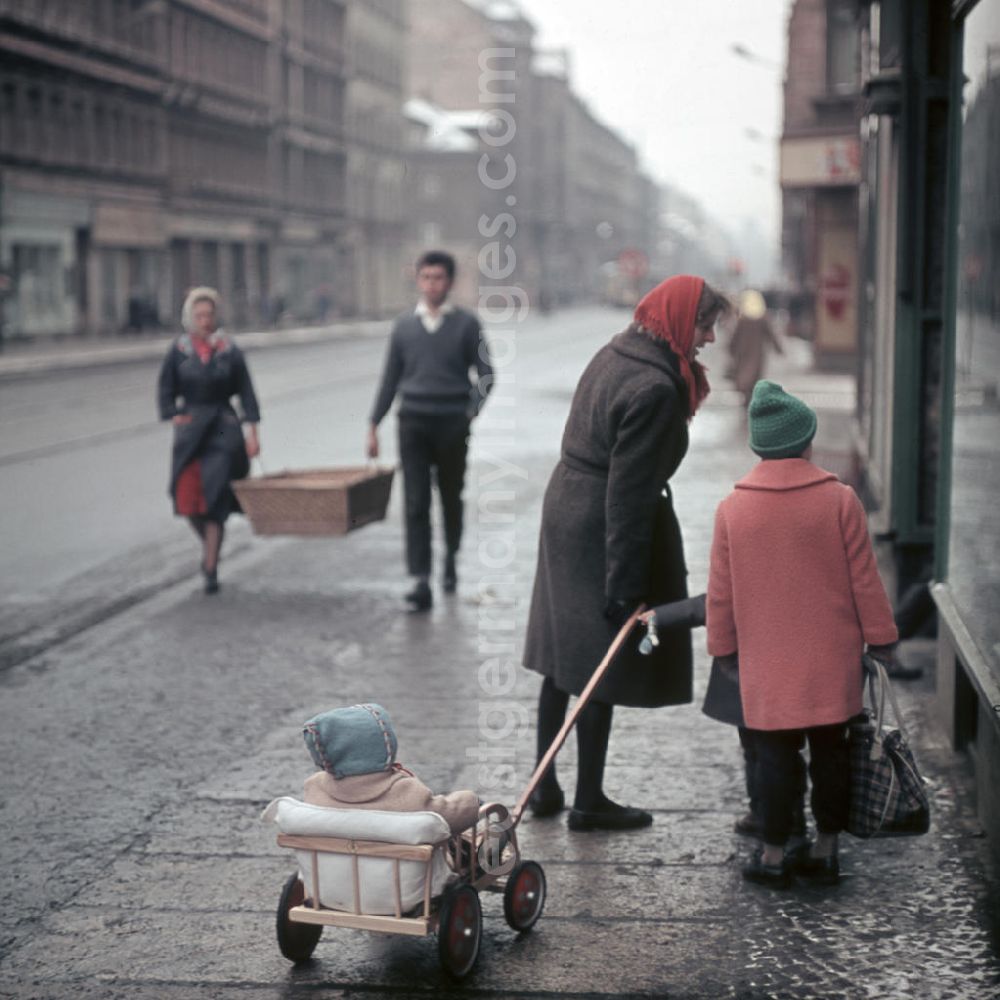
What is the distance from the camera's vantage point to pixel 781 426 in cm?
479

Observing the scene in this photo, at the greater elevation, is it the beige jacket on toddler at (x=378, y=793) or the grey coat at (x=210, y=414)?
the grey coat at (x=210, y=414)

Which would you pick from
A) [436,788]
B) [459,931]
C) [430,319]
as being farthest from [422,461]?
[459,931]

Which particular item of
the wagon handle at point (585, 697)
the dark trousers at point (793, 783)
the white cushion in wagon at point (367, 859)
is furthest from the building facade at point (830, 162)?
the white cushion in wagon at point (367, 859)

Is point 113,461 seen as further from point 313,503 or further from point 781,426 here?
point 781,426

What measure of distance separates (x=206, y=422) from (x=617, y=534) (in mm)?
5355

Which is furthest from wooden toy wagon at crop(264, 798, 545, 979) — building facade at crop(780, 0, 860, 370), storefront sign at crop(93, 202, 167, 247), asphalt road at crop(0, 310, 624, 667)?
storefront sign at crop(93, 202, 167, 247)

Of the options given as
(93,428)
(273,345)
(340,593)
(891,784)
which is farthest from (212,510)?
(273,345)

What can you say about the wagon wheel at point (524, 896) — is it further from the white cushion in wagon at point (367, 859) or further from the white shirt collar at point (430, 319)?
the white shirt collar at point (430, 319)

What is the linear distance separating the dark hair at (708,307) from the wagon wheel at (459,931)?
1.77 meters

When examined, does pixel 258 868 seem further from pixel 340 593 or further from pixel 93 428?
pixel 93 428

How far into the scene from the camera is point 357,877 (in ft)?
13.6

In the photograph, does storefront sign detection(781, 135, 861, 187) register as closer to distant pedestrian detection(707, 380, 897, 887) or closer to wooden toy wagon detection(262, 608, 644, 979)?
distant pedestrian detection(707, 380, 897, 887)

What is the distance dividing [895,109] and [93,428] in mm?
14047

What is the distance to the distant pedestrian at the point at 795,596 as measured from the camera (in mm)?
4730
